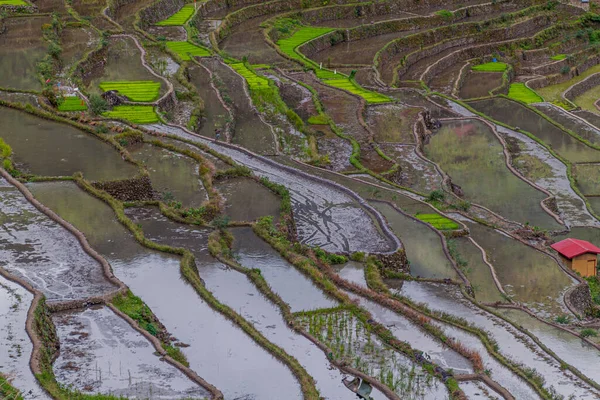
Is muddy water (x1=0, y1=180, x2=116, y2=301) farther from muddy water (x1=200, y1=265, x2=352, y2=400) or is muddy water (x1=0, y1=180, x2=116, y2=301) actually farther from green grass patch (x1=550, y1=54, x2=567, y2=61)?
green grass patch (x1=550, y1=54, x2=567, y2=61)

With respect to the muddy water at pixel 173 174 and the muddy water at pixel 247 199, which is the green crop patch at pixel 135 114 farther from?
the muddy water at pixel 247 199

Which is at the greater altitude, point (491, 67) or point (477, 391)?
point (477, 391)

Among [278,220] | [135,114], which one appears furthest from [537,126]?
[278,220]

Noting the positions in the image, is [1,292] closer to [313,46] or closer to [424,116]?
[424,116]

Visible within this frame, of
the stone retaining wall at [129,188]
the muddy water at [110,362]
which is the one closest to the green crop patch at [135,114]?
the stone retaining wall at [129,188]

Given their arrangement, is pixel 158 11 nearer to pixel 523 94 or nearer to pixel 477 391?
pixel 523 94

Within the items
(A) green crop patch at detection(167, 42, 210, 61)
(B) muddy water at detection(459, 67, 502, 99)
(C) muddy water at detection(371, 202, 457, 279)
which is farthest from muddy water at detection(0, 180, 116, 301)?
(B) muddy water at detection(459, 67, 502, 99)
